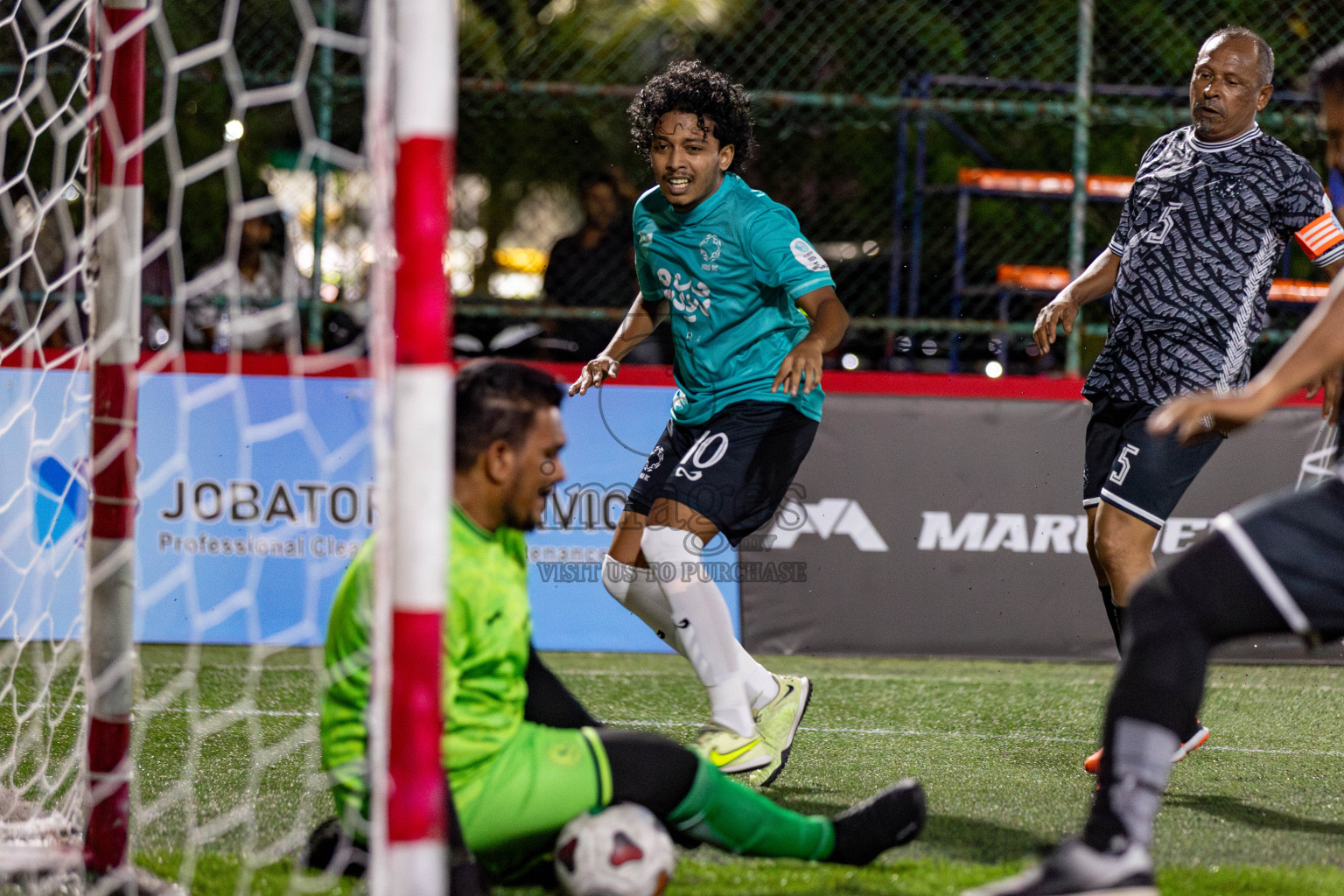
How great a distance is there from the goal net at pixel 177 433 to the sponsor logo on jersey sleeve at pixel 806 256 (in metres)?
1.19

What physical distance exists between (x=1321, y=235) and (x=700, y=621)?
6.99ft

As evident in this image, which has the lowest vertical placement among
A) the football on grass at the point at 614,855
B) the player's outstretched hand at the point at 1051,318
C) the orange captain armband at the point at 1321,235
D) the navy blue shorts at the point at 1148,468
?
the football on grass at the point at 614,855

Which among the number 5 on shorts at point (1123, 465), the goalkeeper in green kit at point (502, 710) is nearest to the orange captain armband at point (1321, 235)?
the number 5 on shorts at point (1123, 465)

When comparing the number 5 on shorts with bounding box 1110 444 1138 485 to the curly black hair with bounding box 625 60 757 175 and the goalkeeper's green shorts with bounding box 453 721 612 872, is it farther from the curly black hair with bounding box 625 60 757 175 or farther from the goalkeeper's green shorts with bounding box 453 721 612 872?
the goalkeeper's green shorts with bounding box 453 721 612 872

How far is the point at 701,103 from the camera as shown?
4117 millimetres

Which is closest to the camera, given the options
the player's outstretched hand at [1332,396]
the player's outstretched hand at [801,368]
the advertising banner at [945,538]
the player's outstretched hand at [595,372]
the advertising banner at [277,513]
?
the player's outstretched hand at [1332,396]

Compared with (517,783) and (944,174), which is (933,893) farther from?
(944,174)

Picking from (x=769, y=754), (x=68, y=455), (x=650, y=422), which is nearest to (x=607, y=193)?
(x=650, y=422)

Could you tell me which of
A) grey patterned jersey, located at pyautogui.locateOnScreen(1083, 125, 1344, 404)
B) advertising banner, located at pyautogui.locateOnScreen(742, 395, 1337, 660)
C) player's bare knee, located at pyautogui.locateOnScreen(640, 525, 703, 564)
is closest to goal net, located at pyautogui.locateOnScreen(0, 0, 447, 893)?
player's bare knee, located at pyautogui.locateOnScreen(640, 525, 703, 564)

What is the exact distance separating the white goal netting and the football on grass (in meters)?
0.56

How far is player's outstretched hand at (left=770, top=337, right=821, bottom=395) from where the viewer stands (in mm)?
3602

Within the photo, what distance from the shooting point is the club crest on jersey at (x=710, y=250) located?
13.5 feet

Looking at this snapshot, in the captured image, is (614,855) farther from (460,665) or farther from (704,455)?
(704,455)

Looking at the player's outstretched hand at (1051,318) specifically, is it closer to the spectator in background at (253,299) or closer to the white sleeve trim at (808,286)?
the white sleeve trim at (808,286)
